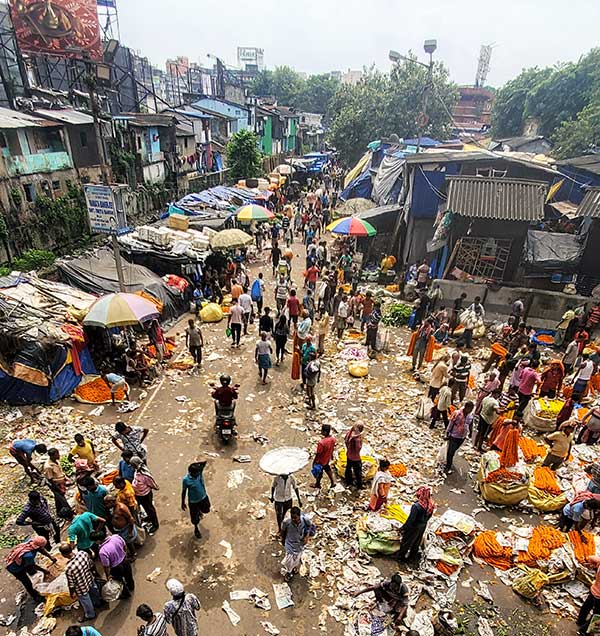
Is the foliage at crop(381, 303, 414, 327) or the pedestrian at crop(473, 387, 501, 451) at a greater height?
the pedestrian at crop(473, 387, 501, 451)

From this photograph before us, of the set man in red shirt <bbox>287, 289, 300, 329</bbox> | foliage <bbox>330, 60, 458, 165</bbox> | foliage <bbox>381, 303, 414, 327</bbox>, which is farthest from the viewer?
foliage <bbox>330, 60, 458, 165</bbox>

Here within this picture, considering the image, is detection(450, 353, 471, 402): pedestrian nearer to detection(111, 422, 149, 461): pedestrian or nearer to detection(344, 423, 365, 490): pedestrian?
detection(344, 423, 365, 490): pedestrian

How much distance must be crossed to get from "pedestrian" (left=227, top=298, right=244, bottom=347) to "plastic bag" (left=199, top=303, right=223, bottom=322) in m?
1.53

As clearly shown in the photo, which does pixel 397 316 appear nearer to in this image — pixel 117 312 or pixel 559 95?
pixel 117 312

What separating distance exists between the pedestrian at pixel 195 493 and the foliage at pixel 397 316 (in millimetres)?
9618

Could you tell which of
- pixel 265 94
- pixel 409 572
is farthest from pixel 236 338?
pixel 265 94

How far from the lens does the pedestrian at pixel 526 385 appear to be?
30.2ft

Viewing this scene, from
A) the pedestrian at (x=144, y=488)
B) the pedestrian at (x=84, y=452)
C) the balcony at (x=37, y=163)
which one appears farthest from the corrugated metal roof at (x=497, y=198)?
the balcony at (x=37, y=163)

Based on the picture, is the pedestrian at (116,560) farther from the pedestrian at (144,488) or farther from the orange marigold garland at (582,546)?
the orange marigold garland at (582,546)

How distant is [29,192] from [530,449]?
20883mm

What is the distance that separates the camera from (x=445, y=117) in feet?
116

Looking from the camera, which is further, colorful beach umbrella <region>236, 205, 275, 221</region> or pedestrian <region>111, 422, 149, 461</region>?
colorful beach umbrella <region>236, 205, 275, 221</region>

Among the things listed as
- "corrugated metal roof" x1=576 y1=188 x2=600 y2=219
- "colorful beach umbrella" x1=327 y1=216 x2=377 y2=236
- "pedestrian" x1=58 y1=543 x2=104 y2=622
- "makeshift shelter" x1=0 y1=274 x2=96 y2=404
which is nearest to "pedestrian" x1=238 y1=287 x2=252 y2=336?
"makeshift shelter" x1=0 y1=274 x2=96 y2=404

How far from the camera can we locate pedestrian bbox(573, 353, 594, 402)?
9539 millimetres
